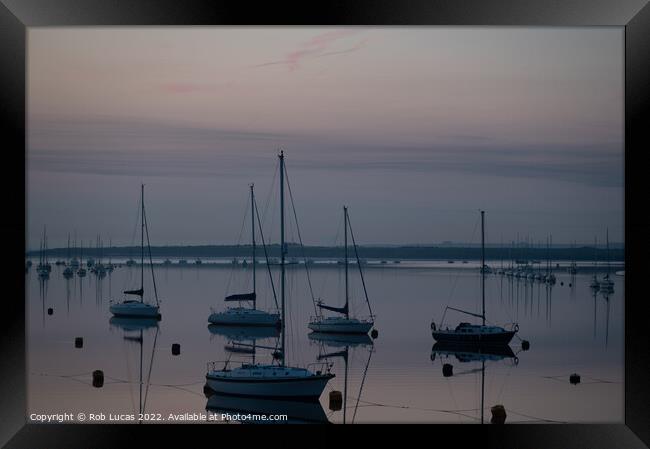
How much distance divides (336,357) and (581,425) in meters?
12.7

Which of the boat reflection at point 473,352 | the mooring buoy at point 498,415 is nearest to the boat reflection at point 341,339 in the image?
the boat reflection at point 473,352

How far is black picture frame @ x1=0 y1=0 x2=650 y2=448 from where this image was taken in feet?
15.8

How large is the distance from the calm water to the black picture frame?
5.81 meters

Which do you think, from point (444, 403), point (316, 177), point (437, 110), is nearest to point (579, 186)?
point (437, 110)

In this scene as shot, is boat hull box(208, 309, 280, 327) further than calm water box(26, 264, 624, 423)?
Yes

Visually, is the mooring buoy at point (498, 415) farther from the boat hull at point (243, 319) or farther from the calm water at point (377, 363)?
the boat hull at point (243, 319)

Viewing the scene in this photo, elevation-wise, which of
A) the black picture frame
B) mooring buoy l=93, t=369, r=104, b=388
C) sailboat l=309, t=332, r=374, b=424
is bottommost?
sailboat l=309, t=332, r=374, b=424

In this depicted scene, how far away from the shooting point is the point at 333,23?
5008 mm

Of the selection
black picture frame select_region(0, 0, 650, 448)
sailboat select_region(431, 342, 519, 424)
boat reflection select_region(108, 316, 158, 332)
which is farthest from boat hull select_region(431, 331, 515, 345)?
black picture frame select_region(0, 0, 650, 448)

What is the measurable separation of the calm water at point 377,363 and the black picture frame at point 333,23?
19.1 feet

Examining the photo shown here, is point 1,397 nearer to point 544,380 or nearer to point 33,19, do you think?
point 33,19

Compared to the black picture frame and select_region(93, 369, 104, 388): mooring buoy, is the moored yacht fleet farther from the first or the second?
the black picture frame

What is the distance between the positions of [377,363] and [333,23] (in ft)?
40.2

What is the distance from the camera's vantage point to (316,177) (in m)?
44.4
